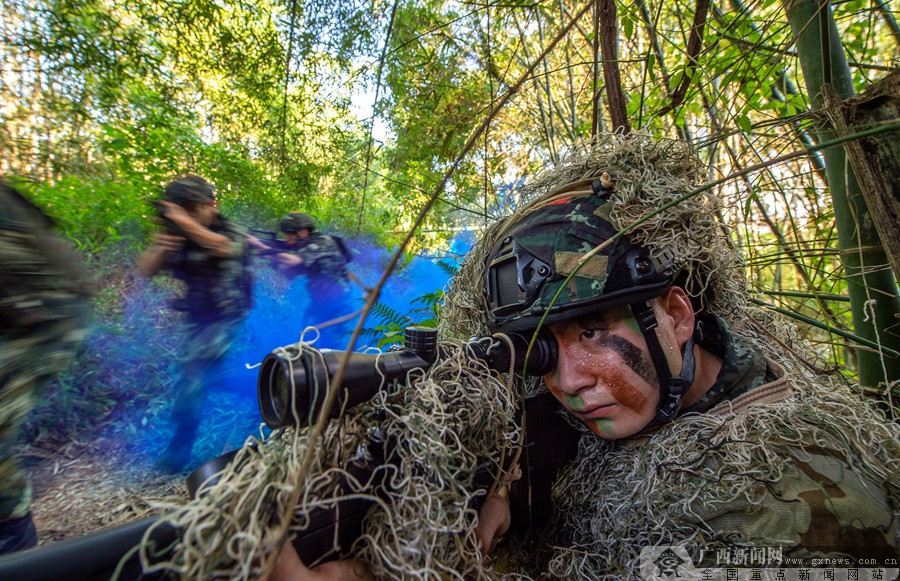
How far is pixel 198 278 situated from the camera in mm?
2465

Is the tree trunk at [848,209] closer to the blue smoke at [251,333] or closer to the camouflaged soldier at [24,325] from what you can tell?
the blue smoke at [251,333]

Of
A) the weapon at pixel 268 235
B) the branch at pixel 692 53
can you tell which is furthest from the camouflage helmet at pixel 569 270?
the weapon at pixel 268 235

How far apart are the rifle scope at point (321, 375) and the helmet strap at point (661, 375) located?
0.47 m

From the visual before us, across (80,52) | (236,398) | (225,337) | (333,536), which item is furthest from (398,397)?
(80,52)

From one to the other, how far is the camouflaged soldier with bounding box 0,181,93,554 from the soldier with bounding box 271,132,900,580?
42.7 inches

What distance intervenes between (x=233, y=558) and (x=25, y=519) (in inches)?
47.8

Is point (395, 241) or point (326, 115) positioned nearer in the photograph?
point (326, 115)

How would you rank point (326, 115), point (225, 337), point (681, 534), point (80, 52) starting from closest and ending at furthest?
point (681, 534), point (225, 337), point (80, 52), point (326, 115)

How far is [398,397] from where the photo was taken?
0.90m

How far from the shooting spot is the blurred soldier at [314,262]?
3.42 metres

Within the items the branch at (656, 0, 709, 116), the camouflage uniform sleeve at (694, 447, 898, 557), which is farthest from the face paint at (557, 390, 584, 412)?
the branch at (656, 0, 709, 116)

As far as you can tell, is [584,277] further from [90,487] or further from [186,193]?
[90,487]

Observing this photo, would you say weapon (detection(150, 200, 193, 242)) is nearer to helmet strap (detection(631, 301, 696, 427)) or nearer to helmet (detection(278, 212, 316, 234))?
helmet (detection(278, 212, 316, 234))

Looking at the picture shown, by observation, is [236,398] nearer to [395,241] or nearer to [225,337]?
[225,337]
